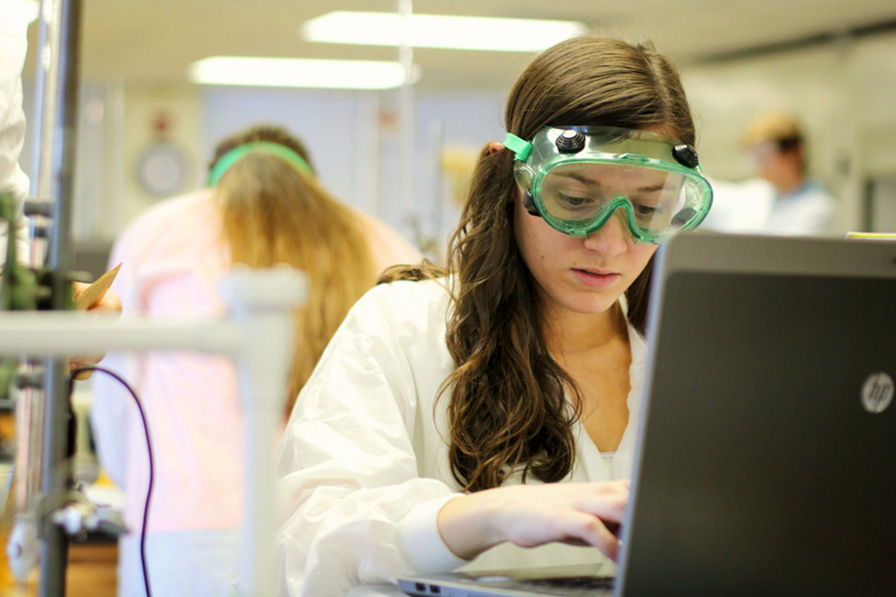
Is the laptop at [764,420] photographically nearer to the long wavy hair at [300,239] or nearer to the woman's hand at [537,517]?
the woman's hand at [537,517]

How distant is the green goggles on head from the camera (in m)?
1.23

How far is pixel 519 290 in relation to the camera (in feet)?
4.44

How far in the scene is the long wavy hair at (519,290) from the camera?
4.11 ft

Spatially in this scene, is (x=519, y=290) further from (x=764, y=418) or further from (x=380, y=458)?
(x=764, y=418)

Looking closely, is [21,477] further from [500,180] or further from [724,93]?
[724,93]

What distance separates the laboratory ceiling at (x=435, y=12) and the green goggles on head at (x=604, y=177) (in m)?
3.56

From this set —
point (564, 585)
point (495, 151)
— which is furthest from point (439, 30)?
point (564, 585)

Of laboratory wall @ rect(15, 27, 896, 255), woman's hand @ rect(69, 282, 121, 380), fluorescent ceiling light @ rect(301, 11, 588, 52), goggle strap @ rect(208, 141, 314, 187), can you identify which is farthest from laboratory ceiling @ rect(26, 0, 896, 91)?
woman's hand @ rect(69, 282, 121, 380)

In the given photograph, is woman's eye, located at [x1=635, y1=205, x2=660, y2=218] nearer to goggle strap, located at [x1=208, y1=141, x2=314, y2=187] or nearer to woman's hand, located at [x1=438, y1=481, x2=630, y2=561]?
woman's hand, located at [x1=438, y1=481, x2=630, y2=561]

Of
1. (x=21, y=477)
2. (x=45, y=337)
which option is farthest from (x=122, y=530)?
(x=45, y=337)

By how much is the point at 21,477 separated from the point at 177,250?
1.42m

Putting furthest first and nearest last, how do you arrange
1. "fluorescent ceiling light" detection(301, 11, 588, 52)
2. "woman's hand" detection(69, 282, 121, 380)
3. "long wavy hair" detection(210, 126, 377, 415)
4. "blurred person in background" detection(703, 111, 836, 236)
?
"fluorescent ceiling light" detection(301, 11, 588, 52)
"blurred person in background" detection(703, 111, 836, 236)
"long wavy hair" detection(210, 126, 377, 415)
"woman's hand" detection(69, 282, 121, 380)

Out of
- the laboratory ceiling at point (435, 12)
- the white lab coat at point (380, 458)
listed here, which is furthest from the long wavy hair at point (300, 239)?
the laboratory ceiling at point (435, 12)

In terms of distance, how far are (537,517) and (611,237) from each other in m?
0.48
